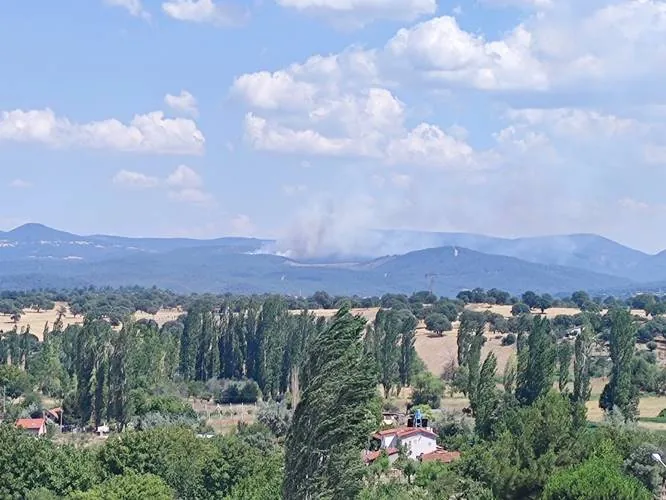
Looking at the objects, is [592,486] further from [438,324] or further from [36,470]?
[438,324]

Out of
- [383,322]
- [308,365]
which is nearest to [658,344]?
[383,322]

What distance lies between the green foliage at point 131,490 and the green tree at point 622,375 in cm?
3303

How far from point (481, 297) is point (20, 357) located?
76.9 meters

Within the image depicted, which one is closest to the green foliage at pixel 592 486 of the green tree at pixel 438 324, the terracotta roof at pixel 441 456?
the terracotta roof at pixel 441 456

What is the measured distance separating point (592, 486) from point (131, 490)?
13.6 m

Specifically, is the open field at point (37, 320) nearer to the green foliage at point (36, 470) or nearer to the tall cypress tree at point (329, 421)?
the green foliage at point (36, 470)

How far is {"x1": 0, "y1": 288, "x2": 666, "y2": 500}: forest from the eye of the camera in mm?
25094

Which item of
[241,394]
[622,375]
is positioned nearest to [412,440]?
[622,375]

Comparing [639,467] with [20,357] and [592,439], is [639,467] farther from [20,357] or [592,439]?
[20,357]

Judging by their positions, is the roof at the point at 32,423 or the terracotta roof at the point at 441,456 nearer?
the terracotta roof at the point at 441,456

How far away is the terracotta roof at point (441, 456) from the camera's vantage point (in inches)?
1960

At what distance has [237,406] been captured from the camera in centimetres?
7381

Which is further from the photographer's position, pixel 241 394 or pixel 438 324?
pixel 438 324

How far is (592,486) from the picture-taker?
3172 centimetres
